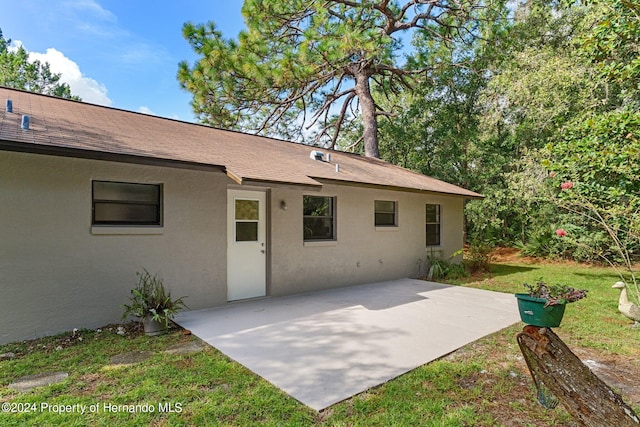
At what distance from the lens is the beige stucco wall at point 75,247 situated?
4777 mm

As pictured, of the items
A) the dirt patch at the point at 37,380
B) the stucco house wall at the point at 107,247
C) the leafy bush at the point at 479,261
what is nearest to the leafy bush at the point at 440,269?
the leafy bush at the point at 479,261

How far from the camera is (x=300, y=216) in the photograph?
8.05 metres

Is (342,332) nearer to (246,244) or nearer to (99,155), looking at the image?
(246,244)

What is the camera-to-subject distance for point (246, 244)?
24.0 feet

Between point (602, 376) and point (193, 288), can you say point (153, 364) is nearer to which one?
point (193, 288)

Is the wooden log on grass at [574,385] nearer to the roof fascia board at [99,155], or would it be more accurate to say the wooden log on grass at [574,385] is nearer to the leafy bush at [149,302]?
the leafy bush at [149,302]

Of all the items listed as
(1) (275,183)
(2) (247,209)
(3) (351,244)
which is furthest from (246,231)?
(3) (351,244)

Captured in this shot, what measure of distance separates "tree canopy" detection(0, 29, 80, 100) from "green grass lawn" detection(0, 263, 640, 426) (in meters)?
27.3

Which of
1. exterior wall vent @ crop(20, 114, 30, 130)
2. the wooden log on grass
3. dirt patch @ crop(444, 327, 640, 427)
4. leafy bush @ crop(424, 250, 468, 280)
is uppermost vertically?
exterior wall vent @ crop(20, 114, 30, 130)

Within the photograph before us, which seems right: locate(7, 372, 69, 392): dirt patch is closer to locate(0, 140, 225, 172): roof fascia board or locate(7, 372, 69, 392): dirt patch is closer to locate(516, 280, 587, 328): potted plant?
locate(0, 140, 225, 172): roof fascia board

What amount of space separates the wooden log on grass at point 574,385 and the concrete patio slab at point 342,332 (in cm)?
159

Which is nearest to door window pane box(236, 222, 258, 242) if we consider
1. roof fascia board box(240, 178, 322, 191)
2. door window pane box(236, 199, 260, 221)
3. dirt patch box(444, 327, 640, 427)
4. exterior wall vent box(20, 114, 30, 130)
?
door window pane box(236, 199, 260, 221)

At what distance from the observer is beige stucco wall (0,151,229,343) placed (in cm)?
478

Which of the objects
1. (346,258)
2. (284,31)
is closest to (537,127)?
(346,258)
